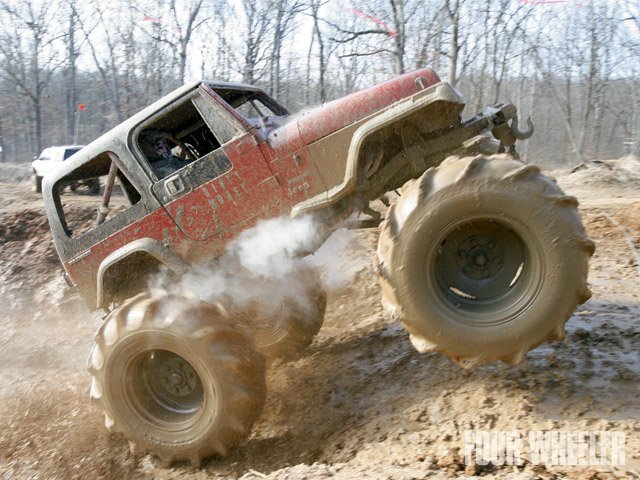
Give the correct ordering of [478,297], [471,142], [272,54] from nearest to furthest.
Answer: [478,297] < [471,142] < [272,54]

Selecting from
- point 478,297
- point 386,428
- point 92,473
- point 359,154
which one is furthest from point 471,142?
point 92,473

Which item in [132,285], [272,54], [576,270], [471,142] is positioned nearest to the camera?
[576,270]

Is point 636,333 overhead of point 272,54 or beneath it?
beneath

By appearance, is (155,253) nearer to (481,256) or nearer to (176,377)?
(176,377)

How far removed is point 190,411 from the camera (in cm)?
442

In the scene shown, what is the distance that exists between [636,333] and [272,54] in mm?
19683

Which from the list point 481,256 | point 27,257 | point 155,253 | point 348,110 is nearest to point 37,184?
point 27,257

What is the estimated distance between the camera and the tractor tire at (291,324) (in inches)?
217

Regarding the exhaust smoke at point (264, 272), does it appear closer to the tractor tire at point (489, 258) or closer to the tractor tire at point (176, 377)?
the tractor tire at point (176, 377)

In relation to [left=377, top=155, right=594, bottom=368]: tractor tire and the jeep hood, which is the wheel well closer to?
the jeep hood

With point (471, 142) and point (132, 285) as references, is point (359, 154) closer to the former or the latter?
point (471, 142)

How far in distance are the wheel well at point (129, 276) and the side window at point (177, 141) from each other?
2.50 feet

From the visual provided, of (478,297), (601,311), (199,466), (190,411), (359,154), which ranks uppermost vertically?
(359,154)

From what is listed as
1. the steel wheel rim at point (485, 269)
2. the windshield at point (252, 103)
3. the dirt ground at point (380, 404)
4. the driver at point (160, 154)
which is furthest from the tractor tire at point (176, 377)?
the windshield at point (252, 103)
